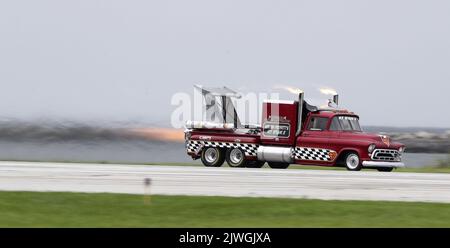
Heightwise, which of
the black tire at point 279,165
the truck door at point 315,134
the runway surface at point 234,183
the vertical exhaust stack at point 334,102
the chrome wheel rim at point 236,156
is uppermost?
the vertical exhaust stack at point 334,102

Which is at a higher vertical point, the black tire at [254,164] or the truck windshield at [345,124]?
the truck windshield at [345,124]

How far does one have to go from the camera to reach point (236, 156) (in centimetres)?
3688

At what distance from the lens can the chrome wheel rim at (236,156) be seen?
3675cm

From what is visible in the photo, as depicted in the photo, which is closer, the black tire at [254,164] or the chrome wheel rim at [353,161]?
the chrome wheel rim at [353,161]

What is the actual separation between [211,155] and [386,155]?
7.17 meters

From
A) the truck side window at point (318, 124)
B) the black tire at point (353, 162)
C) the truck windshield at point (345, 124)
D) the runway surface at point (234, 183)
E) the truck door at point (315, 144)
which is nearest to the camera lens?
the runway surface at point (234, 183)

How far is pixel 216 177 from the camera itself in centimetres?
2720

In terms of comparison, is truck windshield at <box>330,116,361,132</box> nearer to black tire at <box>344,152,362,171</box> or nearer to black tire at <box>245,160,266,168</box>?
black tire at <box>344,152,362,171</box>

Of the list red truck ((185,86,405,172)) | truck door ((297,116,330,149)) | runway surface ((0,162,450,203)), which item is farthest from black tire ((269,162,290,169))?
runway surface ((0,162,450,203))

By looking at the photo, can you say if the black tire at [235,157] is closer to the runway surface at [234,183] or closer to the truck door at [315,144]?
the truck door at [315,144]

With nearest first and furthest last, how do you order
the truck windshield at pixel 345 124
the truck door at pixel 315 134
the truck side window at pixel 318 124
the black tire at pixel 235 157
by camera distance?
the truck door at pixel 315 134, the truck windshield at pixel 345 124, the truck side window at pixel 318 124, the black tire at pixel 235 157

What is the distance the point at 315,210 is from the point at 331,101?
18780 millimetres

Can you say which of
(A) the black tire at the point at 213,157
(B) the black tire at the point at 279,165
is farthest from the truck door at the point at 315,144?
(A) the black tire at the point at 213,157
